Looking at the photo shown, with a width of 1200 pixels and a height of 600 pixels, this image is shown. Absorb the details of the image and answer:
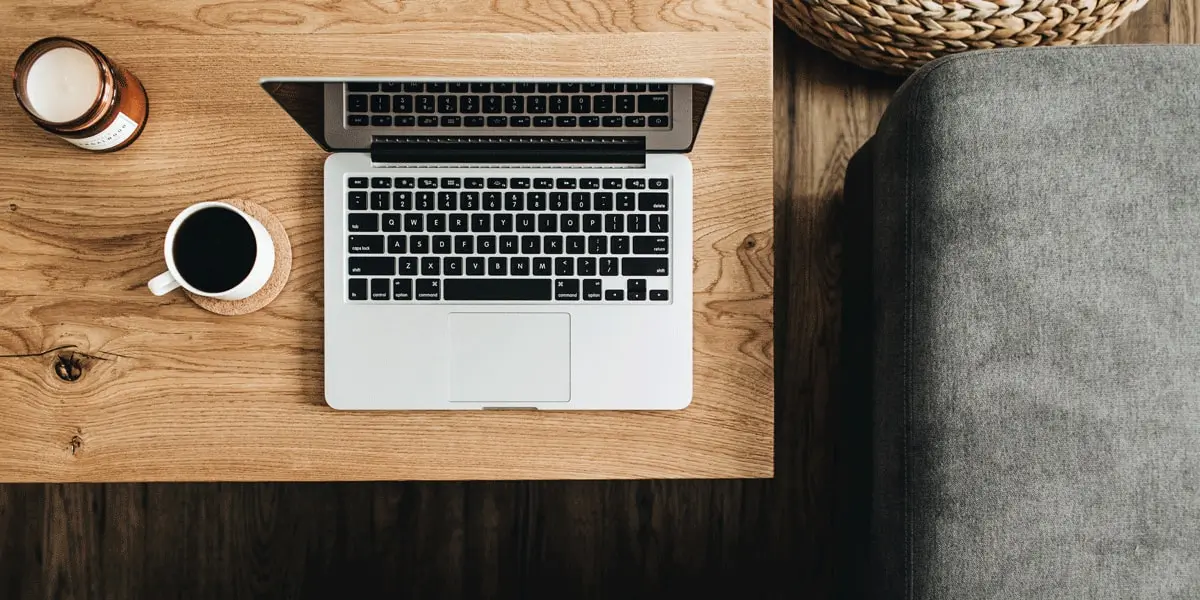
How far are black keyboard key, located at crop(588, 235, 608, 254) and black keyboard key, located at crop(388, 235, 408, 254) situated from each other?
193 mm

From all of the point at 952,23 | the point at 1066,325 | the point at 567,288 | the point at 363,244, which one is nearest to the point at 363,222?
the point at 363,244

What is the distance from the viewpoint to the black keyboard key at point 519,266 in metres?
0.75

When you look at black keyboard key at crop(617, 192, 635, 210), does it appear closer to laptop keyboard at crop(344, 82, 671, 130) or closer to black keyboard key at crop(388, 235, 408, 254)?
laptop keyboard at crop(344, 82, 671, 130)

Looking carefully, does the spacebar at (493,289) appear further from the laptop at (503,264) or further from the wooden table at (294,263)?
the wooden table at (294,263)

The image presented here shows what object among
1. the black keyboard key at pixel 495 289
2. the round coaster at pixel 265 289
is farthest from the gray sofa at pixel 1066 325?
the round coaster at pixel 265 289

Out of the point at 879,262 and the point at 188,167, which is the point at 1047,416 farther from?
the point at 188,167

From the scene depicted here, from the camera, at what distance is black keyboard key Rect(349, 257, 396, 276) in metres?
0.75

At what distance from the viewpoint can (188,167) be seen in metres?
0.77

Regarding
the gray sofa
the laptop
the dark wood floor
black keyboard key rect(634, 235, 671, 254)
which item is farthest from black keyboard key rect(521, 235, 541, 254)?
the dark wood floor

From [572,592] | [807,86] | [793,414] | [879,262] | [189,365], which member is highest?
[807,86]

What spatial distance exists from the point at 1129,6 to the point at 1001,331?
69 centimetres

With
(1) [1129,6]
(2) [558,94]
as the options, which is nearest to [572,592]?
(2) [558,94]

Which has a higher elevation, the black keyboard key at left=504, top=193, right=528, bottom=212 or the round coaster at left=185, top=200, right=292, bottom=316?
the black keyboard key at left=504, top=193, right=528, bottom=212

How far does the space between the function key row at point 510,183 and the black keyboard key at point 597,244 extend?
0.17ft
